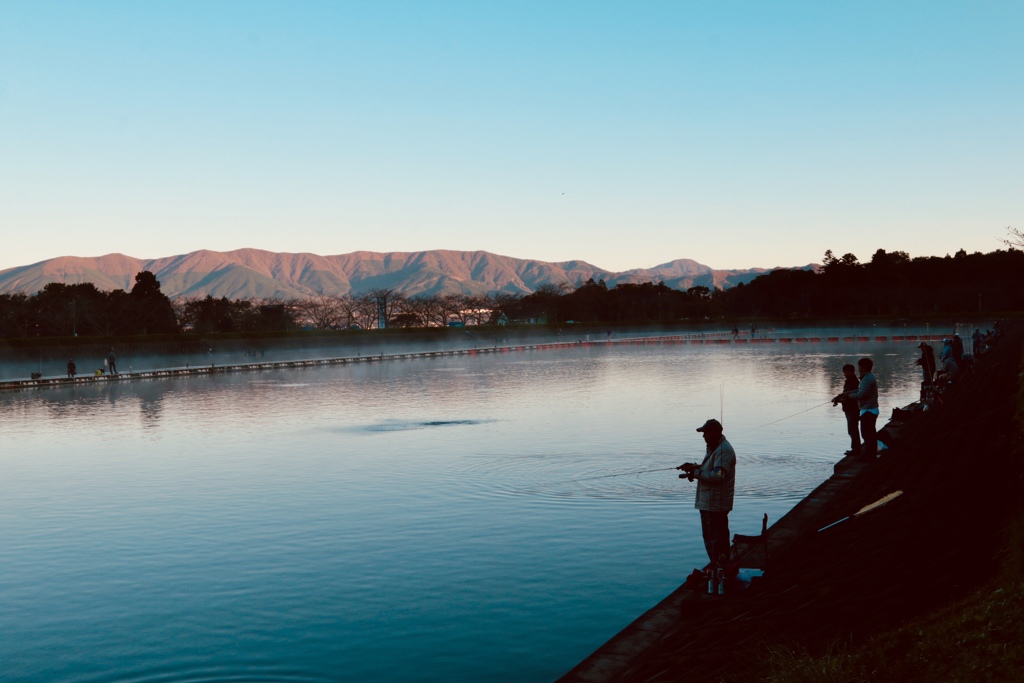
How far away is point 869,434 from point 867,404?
21.9 inches

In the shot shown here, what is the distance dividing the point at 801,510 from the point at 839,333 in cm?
11930

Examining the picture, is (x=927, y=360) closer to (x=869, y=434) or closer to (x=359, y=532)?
(x=869, y=434)

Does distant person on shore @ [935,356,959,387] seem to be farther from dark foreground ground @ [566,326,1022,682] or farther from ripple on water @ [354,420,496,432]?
dark foreground ground @ [566,326,1022,682]

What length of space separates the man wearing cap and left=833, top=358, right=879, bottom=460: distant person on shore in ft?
25.9

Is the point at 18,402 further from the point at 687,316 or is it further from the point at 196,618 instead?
the point at 687,316

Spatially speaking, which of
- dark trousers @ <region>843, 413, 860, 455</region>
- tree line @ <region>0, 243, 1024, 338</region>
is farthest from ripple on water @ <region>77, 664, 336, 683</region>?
tree line @ <region>0, 243, 1024, 338</region>

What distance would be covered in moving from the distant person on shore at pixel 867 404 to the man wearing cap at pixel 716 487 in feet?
25.9

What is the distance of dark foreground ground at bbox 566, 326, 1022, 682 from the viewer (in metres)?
7.42

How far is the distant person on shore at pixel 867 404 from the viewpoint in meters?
16.6

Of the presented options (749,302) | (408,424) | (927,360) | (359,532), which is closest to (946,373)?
(927,360)

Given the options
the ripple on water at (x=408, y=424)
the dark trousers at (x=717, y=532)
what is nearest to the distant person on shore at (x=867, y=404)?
the dark trousers at (x=717, y=532)

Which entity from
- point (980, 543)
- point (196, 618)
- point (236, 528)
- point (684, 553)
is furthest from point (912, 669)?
point (236, 528)

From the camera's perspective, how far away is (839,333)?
126m

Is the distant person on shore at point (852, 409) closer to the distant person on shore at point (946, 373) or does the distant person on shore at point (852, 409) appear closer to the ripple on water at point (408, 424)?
the distant person on shore at point (946, 373)
